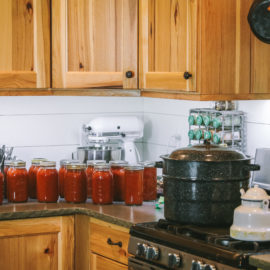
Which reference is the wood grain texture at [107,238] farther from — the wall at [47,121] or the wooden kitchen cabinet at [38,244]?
the wall at [47,121]

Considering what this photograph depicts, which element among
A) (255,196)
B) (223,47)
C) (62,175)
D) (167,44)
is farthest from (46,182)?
(255,196)

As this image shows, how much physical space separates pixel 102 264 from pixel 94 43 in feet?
3.77

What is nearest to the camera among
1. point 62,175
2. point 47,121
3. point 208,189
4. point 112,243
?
point 208,189

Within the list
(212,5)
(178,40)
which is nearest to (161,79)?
(178,40)

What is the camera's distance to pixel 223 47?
3.12 m

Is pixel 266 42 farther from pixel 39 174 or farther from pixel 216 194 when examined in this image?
pixel 39 174

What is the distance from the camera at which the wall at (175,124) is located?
350 centimetres

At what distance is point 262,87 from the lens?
10.6ft

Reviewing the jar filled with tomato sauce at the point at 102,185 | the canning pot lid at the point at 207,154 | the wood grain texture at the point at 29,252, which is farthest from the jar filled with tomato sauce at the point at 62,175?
the canning pot lid at the point at 207,154

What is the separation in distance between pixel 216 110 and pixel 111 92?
1.96ft

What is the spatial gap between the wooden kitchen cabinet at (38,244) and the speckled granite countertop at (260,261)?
1.25 metres

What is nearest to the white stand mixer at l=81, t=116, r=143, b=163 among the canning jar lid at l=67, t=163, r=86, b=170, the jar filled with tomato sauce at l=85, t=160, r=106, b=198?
the jar filled with tomato sauce at l=85, t=160, r=106, b=198

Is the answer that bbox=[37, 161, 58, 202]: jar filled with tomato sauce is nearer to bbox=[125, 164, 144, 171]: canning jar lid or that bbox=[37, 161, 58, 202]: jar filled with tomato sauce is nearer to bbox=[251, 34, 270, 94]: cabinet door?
bbox=[125, 164, 144, 171]: canning jar lid

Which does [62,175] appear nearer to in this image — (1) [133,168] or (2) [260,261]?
(1) [133,168]
